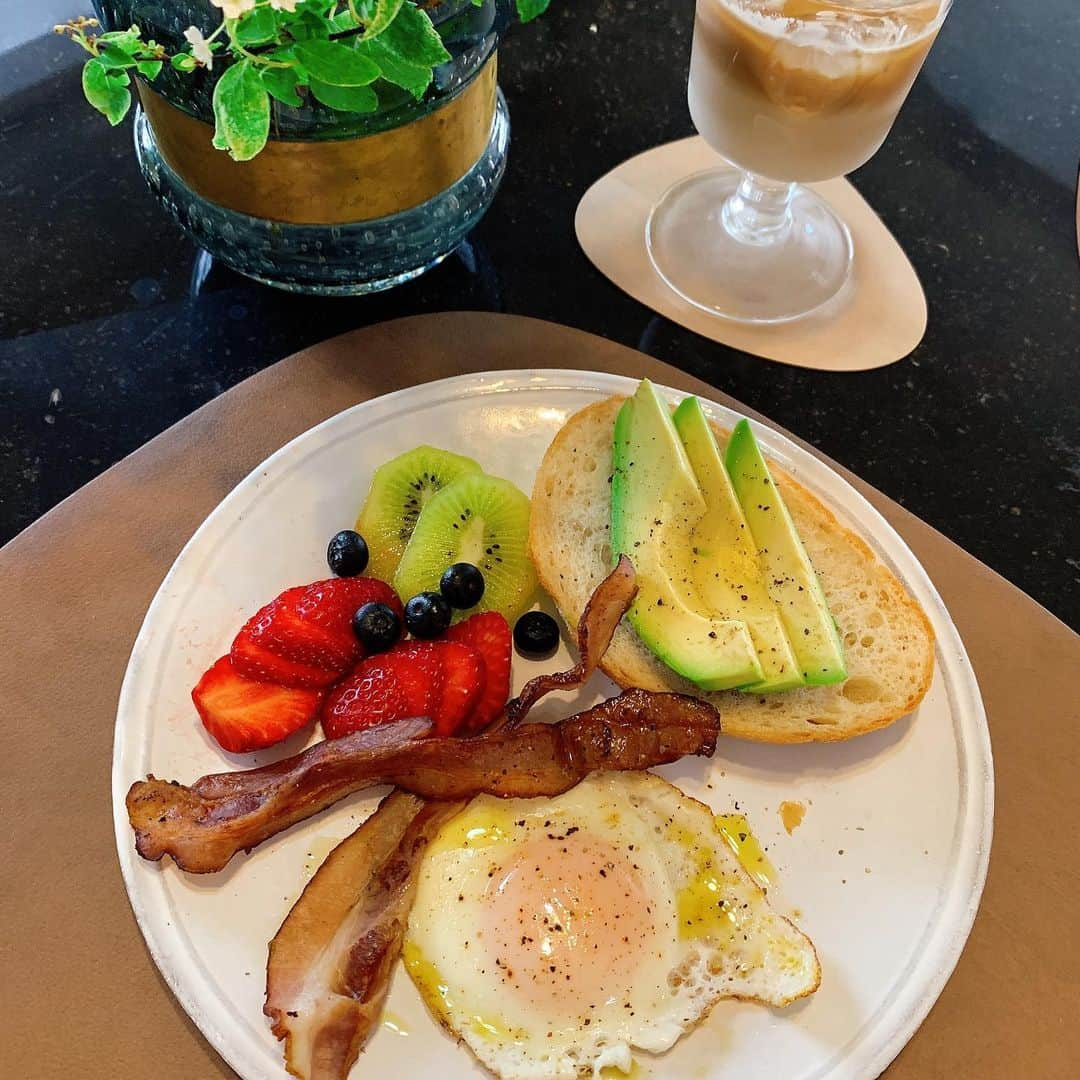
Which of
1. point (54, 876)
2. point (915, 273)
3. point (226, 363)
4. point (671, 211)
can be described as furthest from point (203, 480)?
point (915, 273)

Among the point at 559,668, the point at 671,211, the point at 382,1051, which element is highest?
the point at 671,211

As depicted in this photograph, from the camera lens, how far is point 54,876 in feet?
5.03

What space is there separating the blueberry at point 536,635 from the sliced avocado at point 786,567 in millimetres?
376

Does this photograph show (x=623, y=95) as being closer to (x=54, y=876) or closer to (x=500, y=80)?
(x=500, y=80)

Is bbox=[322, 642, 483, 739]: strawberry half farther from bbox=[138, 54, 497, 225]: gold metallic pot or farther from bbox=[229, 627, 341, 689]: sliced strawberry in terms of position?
bbox=[138, 54, 497, 225]: gold metallic pot

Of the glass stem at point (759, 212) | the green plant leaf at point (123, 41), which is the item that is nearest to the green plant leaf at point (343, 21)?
the green plant leaf at point (123, 41)

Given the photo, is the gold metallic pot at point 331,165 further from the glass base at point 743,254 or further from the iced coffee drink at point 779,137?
the glass base at point 743,254

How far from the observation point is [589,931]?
1484 millimetres

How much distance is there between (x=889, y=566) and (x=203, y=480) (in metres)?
1.28

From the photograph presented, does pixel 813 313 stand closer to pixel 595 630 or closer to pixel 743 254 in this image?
pixel 743 254

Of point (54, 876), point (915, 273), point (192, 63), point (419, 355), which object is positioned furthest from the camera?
point (915, 273)

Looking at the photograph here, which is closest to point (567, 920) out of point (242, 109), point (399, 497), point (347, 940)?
point (347, 940)

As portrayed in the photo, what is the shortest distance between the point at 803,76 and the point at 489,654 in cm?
110

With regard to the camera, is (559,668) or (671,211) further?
A: (671,211)
